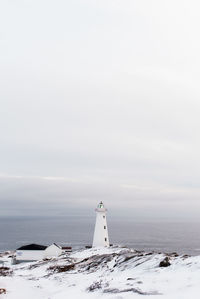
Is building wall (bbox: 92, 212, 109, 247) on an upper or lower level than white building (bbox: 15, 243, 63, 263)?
upper

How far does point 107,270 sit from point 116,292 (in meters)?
12.7

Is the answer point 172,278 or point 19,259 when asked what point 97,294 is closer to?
point 172,278

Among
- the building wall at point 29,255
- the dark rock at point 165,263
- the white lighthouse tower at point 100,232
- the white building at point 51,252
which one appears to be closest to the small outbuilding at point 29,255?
the building wall at point 29,255

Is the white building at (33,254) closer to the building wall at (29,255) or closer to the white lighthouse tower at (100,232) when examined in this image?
the building wall at (29,255)

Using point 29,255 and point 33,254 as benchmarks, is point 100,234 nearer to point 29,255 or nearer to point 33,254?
point 33,254

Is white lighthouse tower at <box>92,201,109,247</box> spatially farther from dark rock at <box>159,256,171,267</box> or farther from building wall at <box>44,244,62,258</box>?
dark rock at <box>159,256,171,267</box>

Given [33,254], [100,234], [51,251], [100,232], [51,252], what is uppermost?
[100,232]

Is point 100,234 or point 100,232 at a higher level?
point 100,232

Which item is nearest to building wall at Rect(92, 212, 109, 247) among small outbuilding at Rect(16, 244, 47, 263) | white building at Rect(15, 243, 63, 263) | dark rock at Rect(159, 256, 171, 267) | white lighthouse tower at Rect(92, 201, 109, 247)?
white lighthouse tower at Rect(92, 201, 109, 247)

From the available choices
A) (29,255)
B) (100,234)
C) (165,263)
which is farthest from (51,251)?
(165,263)

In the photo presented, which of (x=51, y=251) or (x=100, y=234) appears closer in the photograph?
(x=51, y=251)

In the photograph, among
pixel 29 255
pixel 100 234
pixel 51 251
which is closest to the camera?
pixel 29 255

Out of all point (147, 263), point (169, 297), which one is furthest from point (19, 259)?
point (169, 297)

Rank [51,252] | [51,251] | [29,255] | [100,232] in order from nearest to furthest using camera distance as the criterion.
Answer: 1. [29,255]
2. [51,252]
3. [51,251]
4. [100,232]
